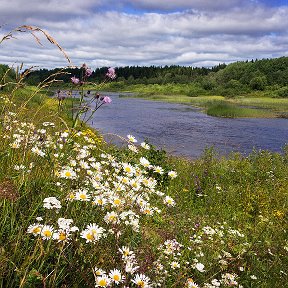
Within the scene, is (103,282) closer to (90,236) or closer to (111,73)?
(90,236)

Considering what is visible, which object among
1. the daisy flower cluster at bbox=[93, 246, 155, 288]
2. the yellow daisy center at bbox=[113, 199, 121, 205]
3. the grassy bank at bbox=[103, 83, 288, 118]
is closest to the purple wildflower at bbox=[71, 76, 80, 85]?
the grassy bank at bbox=[103, 83, 288, 118]

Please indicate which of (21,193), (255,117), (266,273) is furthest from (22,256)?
(255,117)

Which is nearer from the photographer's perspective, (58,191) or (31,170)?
(58,191)

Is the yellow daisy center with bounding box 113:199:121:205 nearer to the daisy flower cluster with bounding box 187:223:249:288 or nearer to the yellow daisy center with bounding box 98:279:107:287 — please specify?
the yellow daisy center with bounding box 98:279:107:287

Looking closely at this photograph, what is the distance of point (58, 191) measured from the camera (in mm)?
3000

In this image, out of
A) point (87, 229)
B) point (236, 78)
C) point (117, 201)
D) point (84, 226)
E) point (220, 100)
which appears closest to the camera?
point (87, 229)

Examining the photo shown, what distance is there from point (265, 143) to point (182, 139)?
5.53m

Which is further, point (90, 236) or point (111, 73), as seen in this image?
point (111, 73)

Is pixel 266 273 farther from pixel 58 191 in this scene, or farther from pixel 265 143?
pixel 265 143

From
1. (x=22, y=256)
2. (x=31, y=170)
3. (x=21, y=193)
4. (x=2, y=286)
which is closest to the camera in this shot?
(x=2, y=286)

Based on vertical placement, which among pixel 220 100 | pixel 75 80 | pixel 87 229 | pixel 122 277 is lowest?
pixel 220 100

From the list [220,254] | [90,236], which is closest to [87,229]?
[90,236]

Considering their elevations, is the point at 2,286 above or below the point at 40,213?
below

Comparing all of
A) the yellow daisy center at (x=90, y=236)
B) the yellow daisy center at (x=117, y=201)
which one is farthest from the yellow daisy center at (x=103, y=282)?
the yellow daisy center at (x=117, y=201)
